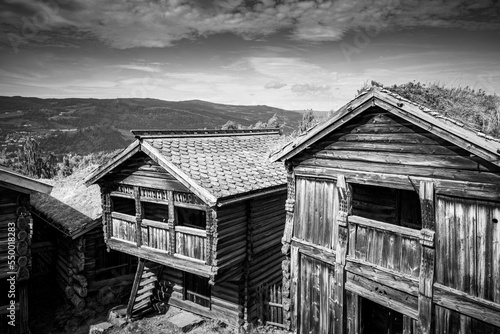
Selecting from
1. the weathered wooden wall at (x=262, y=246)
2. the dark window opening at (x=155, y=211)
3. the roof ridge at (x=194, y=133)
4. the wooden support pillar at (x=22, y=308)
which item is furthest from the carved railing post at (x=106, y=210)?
the weathered wooden wall at (x=262, y=246)

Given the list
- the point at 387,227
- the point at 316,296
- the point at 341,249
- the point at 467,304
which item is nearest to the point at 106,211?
the point at 316,296

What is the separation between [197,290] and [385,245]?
10057 mm

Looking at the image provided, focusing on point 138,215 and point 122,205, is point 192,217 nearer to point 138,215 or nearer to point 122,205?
point 138,215

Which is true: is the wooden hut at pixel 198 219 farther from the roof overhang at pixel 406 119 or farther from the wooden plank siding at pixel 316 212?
the roof overhang at pixel 406 119

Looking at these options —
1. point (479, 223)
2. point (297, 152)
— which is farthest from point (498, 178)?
point (297, 152)

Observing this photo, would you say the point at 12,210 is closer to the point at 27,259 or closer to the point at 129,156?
the point at 27,259

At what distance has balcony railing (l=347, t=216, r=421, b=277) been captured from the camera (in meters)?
7.73

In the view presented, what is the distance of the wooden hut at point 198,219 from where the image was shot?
11742 millimetres

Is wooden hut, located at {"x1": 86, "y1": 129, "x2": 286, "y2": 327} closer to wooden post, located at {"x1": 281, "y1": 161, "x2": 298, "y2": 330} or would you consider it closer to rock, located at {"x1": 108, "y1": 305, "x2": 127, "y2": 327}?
rock, located at {"x1": 108, "y1": 305, "x2": 127, "y2": 327}

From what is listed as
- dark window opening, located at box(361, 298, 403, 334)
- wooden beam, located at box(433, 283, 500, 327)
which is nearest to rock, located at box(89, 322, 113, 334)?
dark window opening, located at box(361, 298, 403, 334)

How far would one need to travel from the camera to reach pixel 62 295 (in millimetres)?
16656

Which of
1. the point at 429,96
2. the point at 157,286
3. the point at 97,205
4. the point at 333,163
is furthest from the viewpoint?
the point at 97,205

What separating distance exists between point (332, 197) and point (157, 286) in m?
11.3

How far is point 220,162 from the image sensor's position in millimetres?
13570
